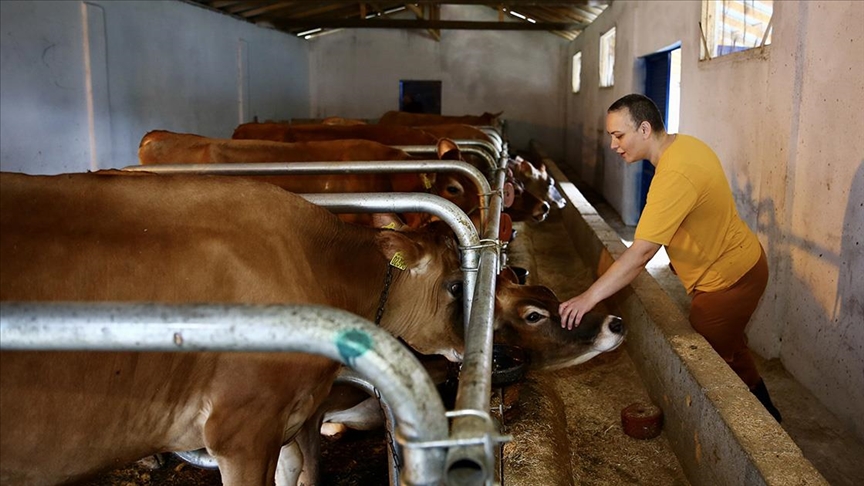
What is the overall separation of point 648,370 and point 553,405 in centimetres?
63

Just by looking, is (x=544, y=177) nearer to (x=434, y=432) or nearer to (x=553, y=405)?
(x=553, y=405)

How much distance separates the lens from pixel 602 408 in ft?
12.5

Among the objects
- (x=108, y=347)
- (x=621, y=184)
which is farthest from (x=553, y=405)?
(x=621, y=184)

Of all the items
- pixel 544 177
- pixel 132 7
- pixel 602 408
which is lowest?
pixel 602 408

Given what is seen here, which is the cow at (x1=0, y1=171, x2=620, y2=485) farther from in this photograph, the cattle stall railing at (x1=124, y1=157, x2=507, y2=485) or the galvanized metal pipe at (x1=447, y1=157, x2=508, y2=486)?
the galvanized metal pipe at (x1=447, y1=157, x2=508, y2=486)

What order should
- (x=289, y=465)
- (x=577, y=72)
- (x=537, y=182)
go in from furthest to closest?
(x=577, y=72), (x=537, y=182), (x=289, y=465)

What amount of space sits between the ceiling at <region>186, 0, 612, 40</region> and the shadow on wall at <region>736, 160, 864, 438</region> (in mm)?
9371

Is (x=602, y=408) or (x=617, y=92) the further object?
(x=617, y=92)

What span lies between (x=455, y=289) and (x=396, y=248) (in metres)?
0.30

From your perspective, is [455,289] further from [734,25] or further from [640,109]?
[734,25]

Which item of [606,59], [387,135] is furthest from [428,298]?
[606,59]

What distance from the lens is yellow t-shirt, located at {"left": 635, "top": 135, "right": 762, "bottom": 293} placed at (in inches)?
127

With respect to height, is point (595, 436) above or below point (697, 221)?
below

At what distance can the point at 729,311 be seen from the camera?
3650mm
